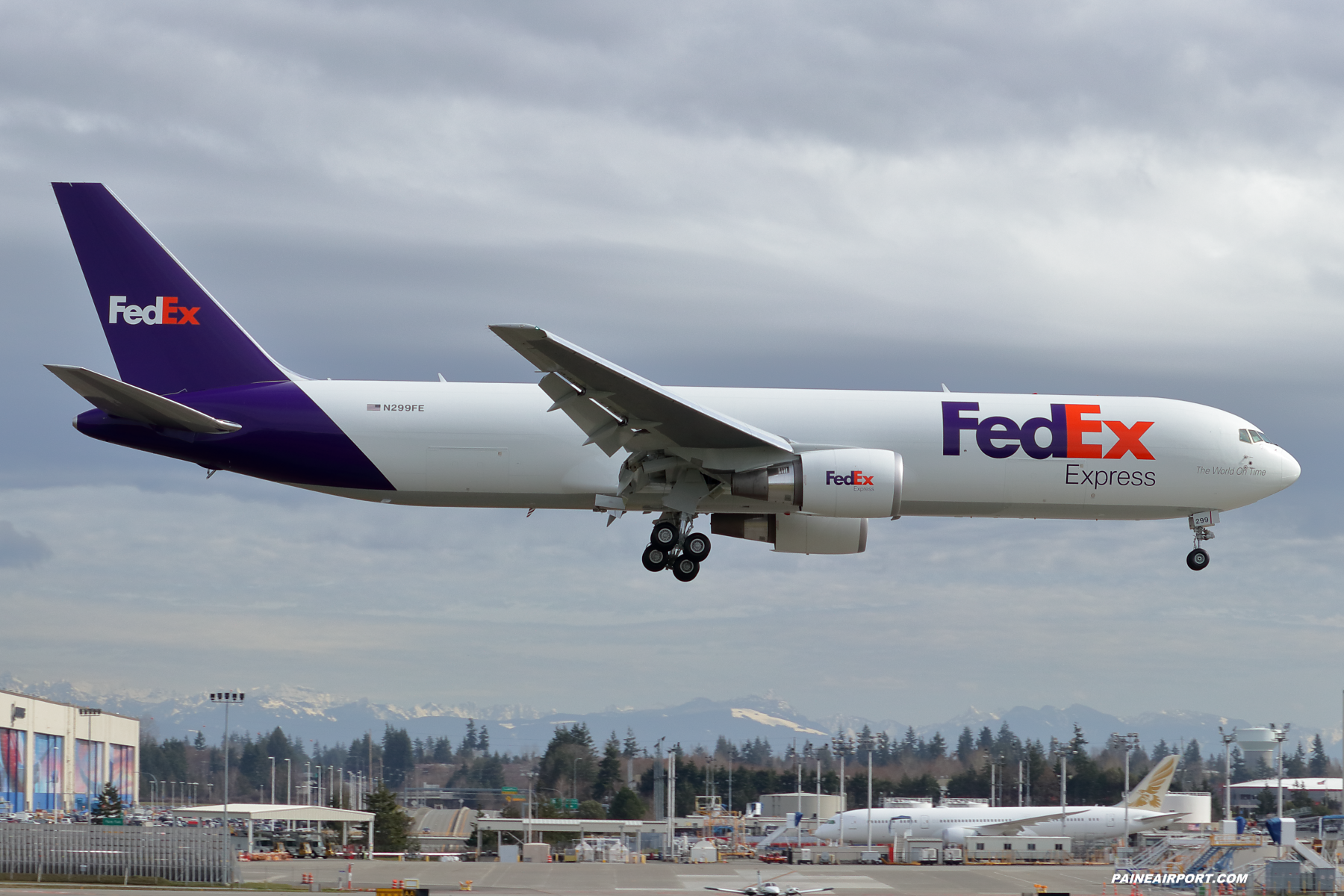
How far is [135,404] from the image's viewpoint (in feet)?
100

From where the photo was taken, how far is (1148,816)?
76938 mm

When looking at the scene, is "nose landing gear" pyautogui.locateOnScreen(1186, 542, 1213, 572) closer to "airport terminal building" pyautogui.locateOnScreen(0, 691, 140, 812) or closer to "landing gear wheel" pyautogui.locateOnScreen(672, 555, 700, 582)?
"landing gear wheel" pyautogui.locateOnScreen(672, 555, 700, 582)

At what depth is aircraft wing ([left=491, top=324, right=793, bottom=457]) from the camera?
27828mm

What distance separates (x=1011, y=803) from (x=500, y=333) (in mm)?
112718

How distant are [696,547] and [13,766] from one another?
93457mm

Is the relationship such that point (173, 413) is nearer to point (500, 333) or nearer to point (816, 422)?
point (500, 333)

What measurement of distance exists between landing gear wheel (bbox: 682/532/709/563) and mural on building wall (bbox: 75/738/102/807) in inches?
3970

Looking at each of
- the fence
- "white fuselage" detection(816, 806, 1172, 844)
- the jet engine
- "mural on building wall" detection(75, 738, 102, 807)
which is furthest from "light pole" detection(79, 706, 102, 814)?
the jet engine

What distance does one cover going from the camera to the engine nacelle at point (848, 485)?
1181 inches

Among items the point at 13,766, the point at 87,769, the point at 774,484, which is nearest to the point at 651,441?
the point at 774,484

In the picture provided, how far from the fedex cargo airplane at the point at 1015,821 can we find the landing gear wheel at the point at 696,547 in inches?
1900

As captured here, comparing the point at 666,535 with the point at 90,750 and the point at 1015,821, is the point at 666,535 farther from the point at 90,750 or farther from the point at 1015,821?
the point at 90,750

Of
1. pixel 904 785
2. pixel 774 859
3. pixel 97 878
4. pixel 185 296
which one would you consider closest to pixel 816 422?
pixel 185 296

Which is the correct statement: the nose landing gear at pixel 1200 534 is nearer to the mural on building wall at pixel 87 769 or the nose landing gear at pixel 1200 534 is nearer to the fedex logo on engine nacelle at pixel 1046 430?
the fedex logo on engine nacelle at pixel 1046 430
